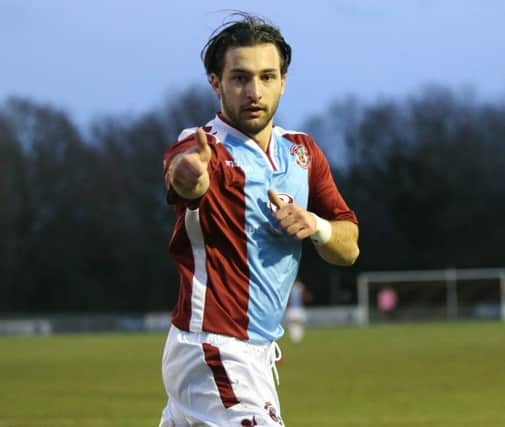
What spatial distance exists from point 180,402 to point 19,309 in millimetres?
80951

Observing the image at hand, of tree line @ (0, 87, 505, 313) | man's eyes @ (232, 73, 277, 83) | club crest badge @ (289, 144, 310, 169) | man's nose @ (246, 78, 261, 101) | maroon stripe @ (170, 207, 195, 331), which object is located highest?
man's eyes @ (232, 73, 277, 83)

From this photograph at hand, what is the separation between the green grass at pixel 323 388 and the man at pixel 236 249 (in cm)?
888

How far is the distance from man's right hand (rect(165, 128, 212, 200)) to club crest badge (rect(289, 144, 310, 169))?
0.63 meters

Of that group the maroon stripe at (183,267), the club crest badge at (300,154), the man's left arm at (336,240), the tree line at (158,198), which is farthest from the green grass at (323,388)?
the tree line at (158,198)

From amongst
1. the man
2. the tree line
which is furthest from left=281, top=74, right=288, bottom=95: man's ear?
the tree line

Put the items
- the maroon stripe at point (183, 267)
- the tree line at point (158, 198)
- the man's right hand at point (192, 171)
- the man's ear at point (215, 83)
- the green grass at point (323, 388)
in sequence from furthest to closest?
the tree line at point (158, 198) → the green grass at point (323, 388) → the man's ear at point (215, 83) → the maroon stripe at point (183, 267) → the man's right hand at point (192, 171)

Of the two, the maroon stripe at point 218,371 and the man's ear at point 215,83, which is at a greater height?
the man's ear at point 215,83

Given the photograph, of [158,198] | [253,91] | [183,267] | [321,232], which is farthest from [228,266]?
[158,198]

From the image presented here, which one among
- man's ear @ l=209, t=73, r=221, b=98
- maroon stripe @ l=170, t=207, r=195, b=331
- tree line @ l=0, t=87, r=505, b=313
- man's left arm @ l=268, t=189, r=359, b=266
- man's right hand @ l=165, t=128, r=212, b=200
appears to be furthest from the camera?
tree line @ l=0, t=87, r=505, b=313

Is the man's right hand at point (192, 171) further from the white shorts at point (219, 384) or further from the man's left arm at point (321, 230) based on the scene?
the white shorts at point (219, 384)

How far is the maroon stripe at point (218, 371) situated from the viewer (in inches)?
215

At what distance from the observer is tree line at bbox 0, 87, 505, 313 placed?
85.4 m

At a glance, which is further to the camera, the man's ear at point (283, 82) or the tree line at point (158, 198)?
the tree line at point (158, 198)

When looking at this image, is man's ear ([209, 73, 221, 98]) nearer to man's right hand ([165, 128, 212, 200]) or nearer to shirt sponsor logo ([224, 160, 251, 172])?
shirt sponsor logo ([224, 160, 251, 172])
